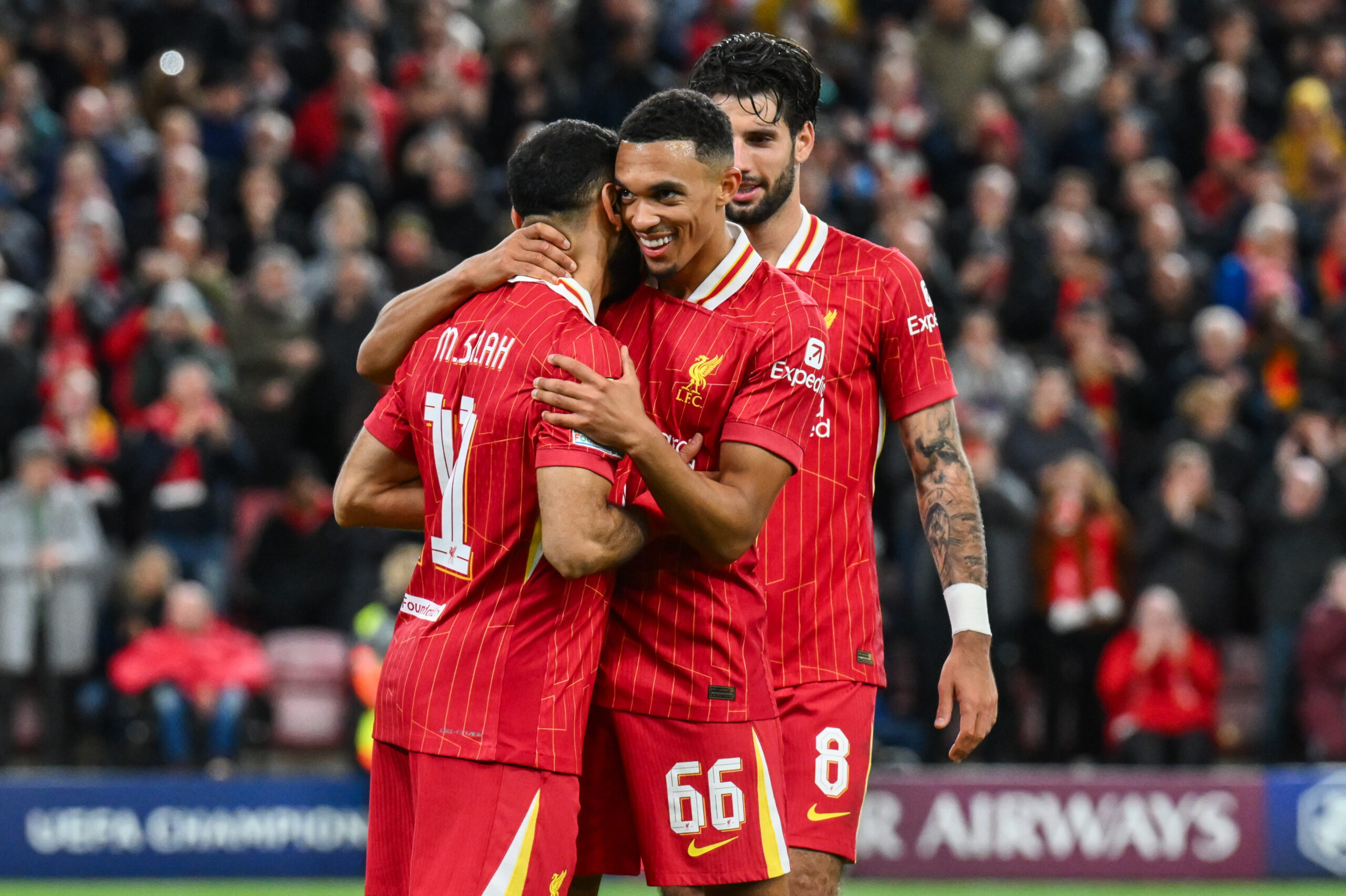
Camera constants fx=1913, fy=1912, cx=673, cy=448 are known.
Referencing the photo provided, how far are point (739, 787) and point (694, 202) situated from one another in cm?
138

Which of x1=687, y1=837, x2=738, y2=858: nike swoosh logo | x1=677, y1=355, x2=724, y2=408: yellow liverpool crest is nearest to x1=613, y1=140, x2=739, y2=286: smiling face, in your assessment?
x1=677, y1=355, x2=724, y2=408: yellow liverpool crest

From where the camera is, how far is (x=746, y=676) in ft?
15.0

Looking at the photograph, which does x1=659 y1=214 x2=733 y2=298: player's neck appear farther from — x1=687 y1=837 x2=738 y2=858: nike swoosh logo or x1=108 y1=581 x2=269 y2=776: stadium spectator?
x1=108 y1=581 x2=269 y2=776: stadium spectator

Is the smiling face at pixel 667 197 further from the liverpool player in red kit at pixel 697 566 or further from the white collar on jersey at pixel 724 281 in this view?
the white collar on jersey at pixel 724 281

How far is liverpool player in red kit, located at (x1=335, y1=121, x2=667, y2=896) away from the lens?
4.14 metres

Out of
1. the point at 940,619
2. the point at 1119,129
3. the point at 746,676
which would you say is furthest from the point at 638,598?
the point at 1119,129

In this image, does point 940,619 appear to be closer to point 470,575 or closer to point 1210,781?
point 1210,781

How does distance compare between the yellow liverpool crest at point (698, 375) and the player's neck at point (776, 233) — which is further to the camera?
the player's neck at point (776, 233)

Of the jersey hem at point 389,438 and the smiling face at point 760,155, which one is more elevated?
the smiling face at point 760,155

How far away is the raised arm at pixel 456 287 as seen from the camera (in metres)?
4.30

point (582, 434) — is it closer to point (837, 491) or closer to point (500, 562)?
point (500, 562)

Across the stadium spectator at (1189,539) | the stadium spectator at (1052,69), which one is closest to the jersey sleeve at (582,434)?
the stadium spectator at (1189,539)

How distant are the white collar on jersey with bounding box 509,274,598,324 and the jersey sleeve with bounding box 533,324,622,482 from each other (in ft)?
0.19

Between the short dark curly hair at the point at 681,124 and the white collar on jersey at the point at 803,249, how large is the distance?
820mm
